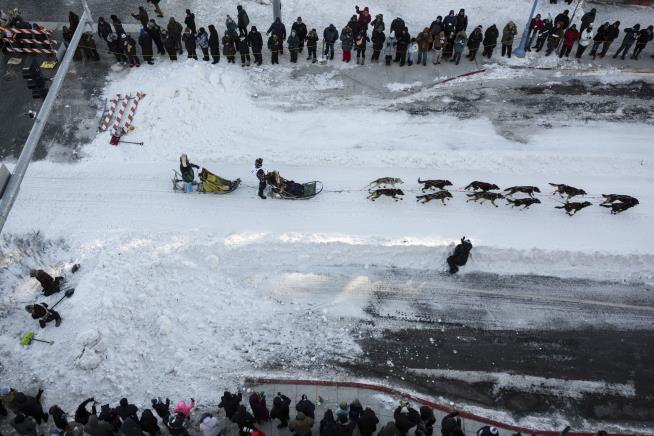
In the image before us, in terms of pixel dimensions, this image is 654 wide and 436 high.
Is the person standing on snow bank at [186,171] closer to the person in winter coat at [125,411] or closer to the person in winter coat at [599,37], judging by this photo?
the person in winter coat at [125,411]

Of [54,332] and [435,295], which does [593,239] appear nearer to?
[435,295]

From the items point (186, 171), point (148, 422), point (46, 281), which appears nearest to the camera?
point (148, 422)

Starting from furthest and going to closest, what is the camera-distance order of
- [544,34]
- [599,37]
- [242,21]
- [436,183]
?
[544,34]
[599,37]
[242,21]
[436,183]

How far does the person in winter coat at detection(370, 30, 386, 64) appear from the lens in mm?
18359

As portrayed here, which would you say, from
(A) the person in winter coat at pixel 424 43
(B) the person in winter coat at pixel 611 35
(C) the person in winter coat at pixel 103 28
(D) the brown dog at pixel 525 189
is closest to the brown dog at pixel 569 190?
(D) the brown dog at pixel 525 189

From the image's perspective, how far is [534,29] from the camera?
1916 centimetres

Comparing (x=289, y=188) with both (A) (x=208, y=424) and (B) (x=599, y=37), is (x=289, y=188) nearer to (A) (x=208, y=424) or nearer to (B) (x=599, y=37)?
(A) (x=208, y=424)

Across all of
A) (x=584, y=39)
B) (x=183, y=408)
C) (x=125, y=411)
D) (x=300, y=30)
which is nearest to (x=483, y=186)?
(x=584, y=39)

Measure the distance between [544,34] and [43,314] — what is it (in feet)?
61.5

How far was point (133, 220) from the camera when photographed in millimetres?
14203

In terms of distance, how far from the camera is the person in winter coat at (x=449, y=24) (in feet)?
61.0

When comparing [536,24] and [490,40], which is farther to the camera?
[536,24]

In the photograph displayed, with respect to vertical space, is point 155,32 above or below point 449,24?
below

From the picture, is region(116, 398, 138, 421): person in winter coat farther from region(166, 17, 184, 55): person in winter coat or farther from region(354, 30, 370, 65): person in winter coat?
region(354, 30, 370, 65): person in winter coat
